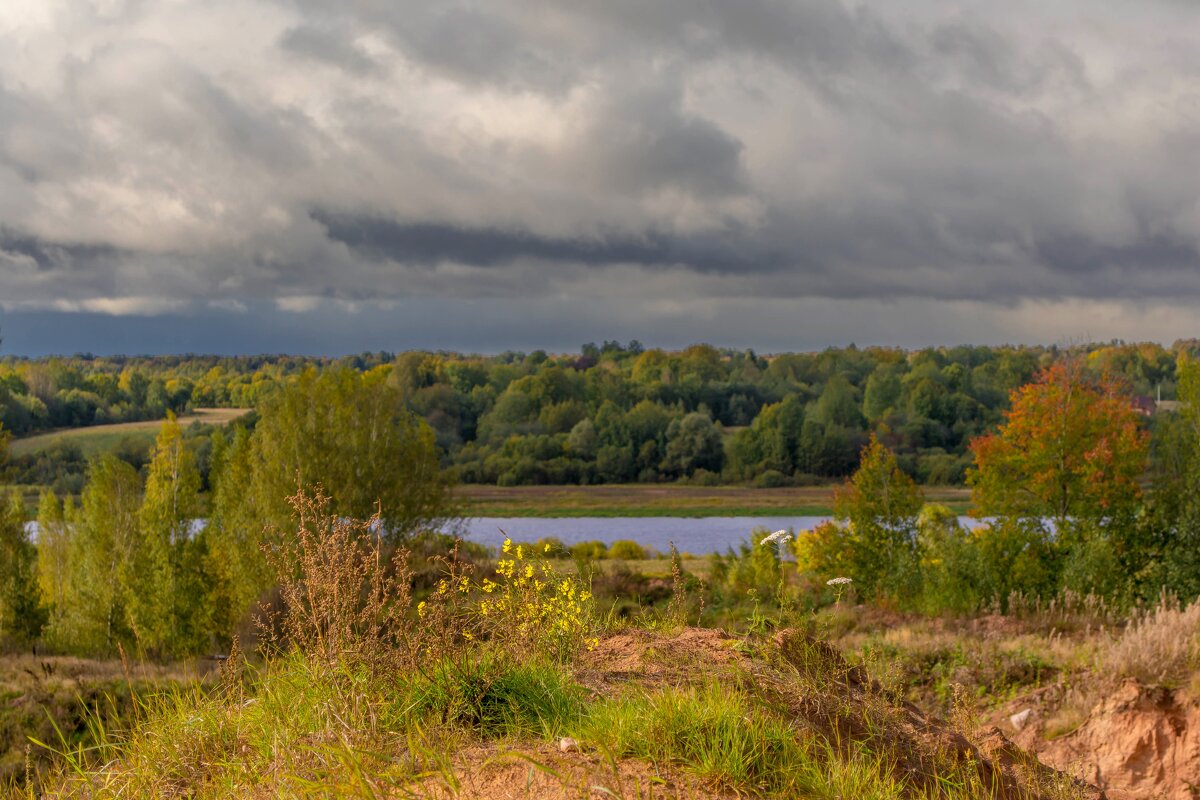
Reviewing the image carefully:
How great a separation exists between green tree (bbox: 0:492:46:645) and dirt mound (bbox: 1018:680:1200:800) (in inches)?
1157

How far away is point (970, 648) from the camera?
48.4ft

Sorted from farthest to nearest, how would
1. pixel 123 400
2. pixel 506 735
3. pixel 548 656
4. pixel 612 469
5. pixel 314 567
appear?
pixel 123 400, pixel 612 469, pixel 548 656, pixel 314 567, pixel 506 735

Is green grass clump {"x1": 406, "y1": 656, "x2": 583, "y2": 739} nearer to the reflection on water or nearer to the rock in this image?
the rock

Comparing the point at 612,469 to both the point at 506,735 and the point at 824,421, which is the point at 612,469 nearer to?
the point at 824,421

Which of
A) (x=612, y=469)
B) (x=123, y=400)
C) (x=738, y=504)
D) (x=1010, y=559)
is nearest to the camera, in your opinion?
(x=1010, y=559)

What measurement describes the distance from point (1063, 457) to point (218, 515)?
28.1 meters

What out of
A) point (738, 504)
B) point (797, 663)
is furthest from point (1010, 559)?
point (738, 504)

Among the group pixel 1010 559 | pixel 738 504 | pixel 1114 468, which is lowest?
pixel 738 504

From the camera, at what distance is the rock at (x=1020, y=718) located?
12.2 meters

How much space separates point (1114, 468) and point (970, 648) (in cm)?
1424

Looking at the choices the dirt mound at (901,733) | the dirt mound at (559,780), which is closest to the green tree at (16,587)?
the dirt mound at (901,733)

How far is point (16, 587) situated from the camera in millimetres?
30609

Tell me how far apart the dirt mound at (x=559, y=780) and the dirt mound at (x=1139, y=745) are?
23.9ft

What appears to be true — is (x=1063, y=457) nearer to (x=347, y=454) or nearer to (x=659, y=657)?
(x=347, y=454)
